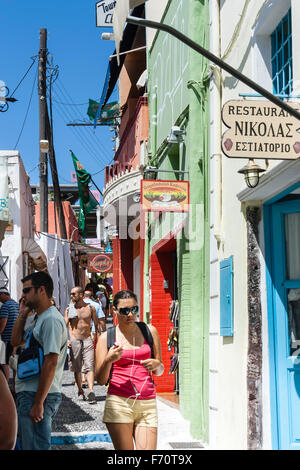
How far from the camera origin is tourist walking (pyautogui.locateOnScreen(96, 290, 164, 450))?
5.38m

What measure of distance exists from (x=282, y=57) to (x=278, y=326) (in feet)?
8.66

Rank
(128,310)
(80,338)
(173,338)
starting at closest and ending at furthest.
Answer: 1. (128,310)
2. (173,338)
3. (80,338)

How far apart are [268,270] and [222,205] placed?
152 centimetres

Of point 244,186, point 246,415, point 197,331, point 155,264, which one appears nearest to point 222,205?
point 244,186

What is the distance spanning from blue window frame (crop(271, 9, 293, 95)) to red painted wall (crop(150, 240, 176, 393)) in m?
5.97

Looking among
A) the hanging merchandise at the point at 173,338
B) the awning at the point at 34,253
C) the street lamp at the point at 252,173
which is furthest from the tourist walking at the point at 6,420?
the awning at the point at 34,253

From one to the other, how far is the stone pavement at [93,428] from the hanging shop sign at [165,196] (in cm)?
301

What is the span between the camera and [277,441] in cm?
652

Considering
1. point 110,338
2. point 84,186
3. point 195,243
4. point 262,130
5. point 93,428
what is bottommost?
point 93,428

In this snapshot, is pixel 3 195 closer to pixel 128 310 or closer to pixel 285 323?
pixel 285 323

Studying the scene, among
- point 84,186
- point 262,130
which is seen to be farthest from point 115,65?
point 262,130

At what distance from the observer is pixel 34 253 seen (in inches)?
696

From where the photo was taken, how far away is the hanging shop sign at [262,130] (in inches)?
211

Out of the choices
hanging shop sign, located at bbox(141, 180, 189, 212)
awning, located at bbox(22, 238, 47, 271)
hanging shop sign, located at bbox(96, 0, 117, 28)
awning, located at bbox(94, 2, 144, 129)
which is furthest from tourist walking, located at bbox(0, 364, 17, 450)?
hanging shop sign, located at bbox(96, 0, 117, 28)
